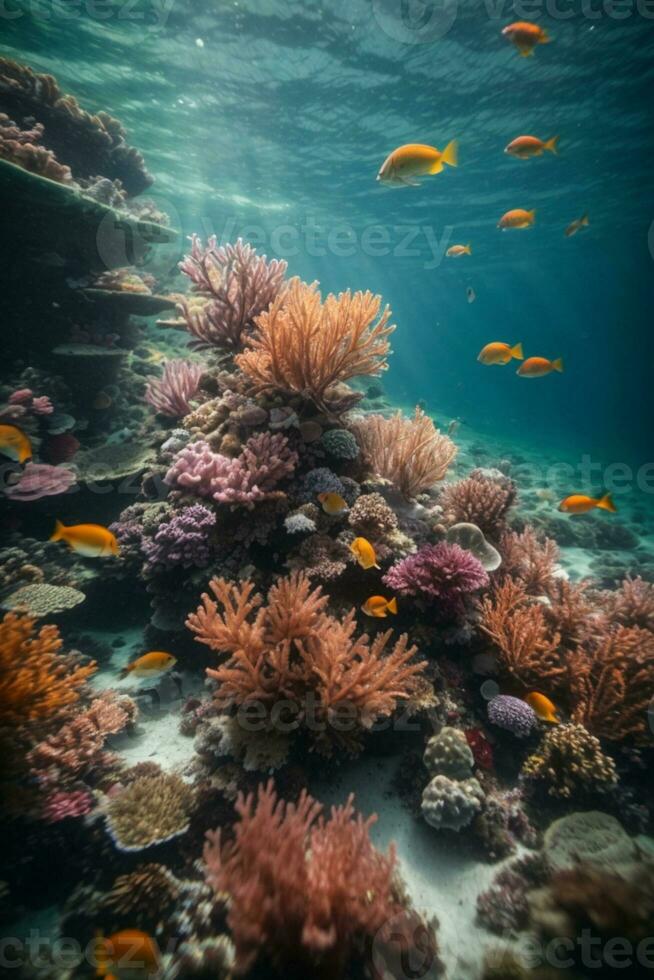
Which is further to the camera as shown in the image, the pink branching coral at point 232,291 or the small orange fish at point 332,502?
the pink branching coral at point 232,291

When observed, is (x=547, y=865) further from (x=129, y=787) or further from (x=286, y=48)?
(x=286, y=48)

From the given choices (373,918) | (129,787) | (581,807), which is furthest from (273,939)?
(581,807)

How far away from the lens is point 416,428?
17.5ft

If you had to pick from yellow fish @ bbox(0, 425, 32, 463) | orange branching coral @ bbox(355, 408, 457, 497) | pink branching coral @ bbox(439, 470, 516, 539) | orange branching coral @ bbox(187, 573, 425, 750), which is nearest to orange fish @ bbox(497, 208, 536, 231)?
orange branching coral @ bbox(355, 408, 457, 497)

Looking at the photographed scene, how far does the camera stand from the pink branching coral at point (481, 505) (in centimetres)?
577

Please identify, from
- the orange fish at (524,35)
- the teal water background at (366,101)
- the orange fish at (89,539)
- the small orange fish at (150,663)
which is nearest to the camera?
the orange fish at (89,539)

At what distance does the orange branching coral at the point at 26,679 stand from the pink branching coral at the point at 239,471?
1882 mm

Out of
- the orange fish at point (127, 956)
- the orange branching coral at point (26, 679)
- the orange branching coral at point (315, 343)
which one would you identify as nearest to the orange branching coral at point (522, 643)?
the orange branching coral at point (315, 343)

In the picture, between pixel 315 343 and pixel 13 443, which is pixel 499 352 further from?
pixel 13 443

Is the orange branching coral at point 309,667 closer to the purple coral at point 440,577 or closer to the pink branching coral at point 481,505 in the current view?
the purple coral at point 440,577

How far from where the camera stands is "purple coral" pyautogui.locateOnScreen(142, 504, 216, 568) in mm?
4488

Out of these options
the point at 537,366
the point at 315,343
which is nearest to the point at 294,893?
the point at 315,343

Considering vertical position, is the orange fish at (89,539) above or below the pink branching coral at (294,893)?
above

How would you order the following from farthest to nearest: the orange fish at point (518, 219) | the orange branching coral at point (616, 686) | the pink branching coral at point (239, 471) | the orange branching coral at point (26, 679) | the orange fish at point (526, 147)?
the orange fish at point (518, 219)
the orange fish at point (526, 147)
the pink branching coral at point (239, 471)
the orange branching coral at point (616, 686)
the orange branching coral at point (26, 679)
